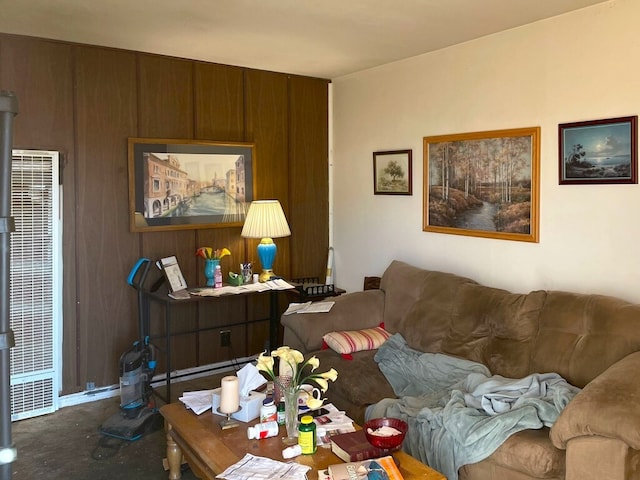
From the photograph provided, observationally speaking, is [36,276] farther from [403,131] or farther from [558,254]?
[558,254]

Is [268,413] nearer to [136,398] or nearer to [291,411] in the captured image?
[291,411]

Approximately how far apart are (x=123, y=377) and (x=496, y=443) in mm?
2357

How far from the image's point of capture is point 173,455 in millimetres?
2697

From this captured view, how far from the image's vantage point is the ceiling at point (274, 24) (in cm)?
307

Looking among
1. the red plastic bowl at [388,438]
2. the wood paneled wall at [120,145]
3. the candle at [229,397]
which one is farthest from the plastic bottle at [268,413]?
the wood paneled wall at [120,145]

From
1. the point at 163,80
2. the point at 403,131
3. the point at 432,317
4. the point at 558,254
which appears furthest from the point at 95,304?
the point at 558,254

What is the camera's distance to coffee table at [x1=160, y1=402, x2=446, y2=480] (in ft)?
7.00

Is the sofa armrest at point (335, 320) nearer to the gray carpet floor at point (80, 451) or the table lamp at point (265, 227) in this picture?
the table lamp at point (265, 227)

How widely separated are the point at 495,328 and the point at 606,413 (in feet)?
3.73

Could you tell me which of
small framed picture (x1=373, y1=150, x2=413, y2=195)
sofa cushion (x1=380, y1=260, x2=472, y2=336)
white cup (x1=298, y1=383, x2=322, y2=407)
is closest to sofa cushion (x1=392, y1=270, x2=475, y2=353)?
sofa cushion (x1=380, y1=260, x2=472, y2=336)

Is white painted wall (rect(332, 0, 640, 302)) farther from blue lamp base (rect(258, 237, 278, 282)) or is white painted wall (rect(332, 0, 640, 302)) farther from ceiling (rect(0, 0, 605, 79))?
blue lamp base (rect(258, 237, 278, 282))

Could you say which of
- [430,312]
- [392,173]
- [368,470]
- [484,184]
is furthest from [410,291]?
[368,470]

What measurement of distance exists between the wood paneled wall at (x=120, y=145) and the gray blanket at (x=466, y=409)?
6.79ft

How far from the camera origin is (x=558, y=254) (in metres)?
3.37
